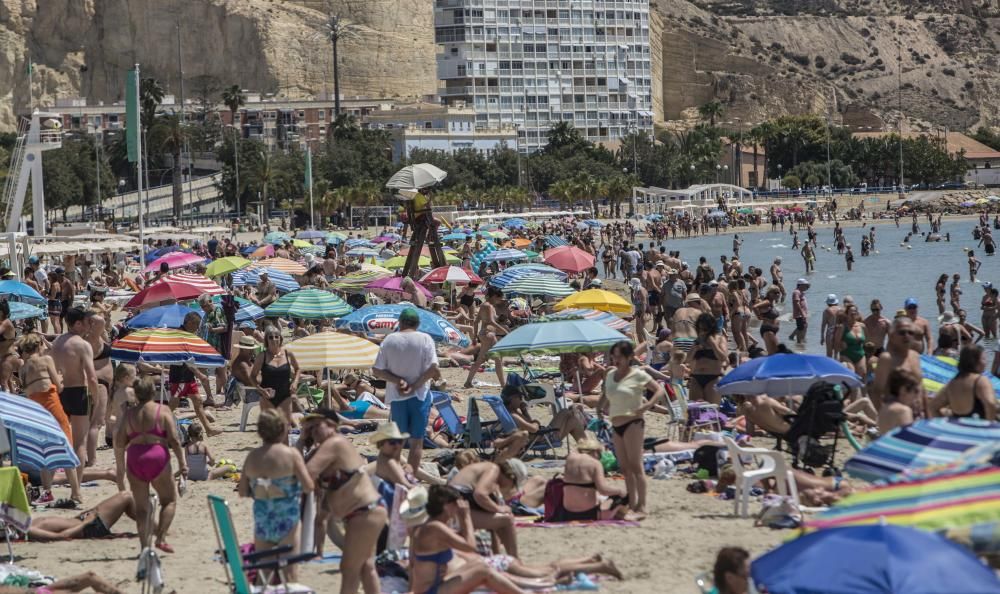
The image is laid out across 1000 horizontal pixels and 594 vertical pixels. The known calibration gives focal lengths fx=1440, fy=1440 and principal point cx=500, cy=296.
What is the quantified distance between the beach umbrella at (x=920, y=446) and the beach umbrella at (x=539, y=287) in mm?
13491

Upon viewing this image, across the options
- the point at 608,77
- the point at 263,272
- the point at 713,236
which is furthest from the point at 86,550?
the point at 608,77

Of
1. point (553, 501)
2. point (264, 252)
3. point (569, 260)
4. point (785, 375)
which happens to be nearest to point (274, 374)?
point (553, 501)

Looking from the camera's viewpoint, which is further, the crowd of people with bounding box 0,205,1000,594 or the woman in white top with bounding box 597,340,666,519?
the woman in white top with bounding box 597,340,666,519

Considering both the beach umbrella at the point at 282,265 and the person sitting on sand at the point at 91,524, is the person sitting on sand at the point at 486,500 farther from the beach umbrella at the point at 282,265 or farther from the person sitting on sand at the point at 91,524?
the beach umbrella at the point at 282,265

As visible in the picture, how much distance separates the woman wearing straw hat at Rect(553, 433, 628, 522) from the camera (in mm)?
9492

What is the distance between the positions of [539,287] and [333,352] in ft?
26.4

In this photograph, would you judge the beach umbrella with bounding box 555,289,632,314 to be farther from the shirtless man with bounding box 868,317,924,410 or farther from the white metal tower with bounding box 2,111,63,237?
the white metal tower with bounding box 2,111,63,237

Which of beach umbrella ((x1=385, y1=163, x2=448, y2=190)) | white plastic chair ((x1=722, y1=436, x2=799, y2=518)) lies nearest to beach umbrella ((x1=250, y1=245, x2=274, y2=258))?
beach umbrella ((x1=385, y1=163, x2=448, y2=190))

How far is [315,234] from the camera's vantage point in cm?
4591

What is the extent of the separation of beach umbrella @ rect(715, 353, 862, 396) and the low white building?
87.3 meters

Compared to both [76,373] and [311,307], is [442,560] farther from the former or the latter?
[311,307]

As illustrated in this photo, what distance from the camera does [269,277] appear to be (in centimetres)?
2262

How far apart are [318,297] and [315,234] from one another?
2907 cm

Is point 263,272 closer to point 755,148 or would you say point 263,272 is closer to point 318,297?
point 318,297
